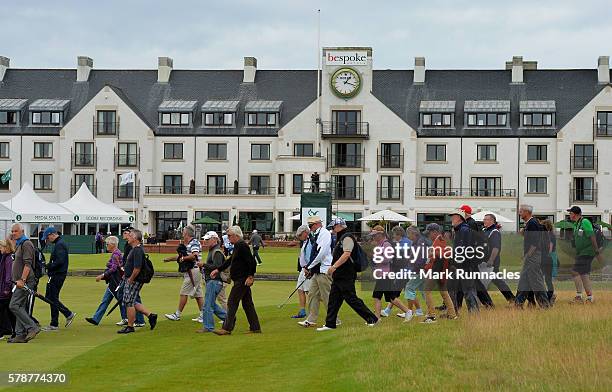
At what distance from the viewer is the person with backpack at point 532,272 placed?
780 inches

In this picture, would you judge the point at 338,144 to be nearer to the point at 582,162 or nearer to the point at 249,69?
the point at 249,69

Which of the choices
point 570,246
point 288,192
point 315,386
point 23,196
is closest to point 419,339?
point 315,386

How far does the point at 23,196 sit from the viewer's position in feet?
188

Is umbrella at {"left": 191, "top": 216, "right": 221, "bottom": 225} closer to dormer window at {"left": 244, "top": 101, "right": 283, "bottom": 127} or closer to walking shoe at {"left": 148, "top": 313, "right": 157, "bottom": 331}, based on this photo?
dormer window at {"left": 244, "top": 101, "right": 283, "bottom": 127}

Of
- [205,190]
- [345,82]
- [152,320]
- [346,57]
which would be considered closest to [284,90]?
[345,82]

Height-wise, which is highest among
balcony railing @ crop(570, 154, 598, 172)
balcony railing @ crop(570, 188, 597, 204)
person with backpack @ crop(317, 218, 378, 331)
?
balcony railing @ crop(570, 154, 598, 172)

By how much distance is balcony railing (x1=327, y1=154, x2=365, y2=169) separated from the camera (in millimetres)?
78562

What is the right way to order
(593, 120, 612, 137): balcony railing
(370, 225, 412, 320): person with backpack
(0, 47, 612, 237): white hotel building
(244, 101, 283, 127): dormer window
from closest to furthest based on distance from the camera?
(370, 225, 412, 320): person with backpack
(593, 120, 612, 137): balcony railing
(0, 47, 612, 237): white hotel building
(244, 101, 283, 127): dormer window

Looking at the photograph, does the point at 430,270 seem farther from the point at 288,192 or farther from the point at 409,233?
the point at 288,192

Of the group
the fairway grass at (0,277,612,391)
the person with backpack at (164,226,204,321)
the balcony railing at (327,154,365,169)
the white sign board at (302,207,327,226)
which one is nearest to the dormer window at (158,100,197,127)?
the balcony railing at (327,154,365,169)

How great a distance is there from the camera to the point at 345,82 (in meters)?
78.4

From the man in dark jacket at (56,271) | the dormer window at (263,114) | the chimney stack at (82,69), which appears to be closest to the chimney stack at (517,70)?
the dormer window at (263,114)

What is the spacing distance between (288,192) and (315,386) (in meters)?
63.8

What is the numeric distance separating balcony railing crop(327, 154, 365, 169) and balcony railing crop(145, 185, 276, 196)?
4953 mm
